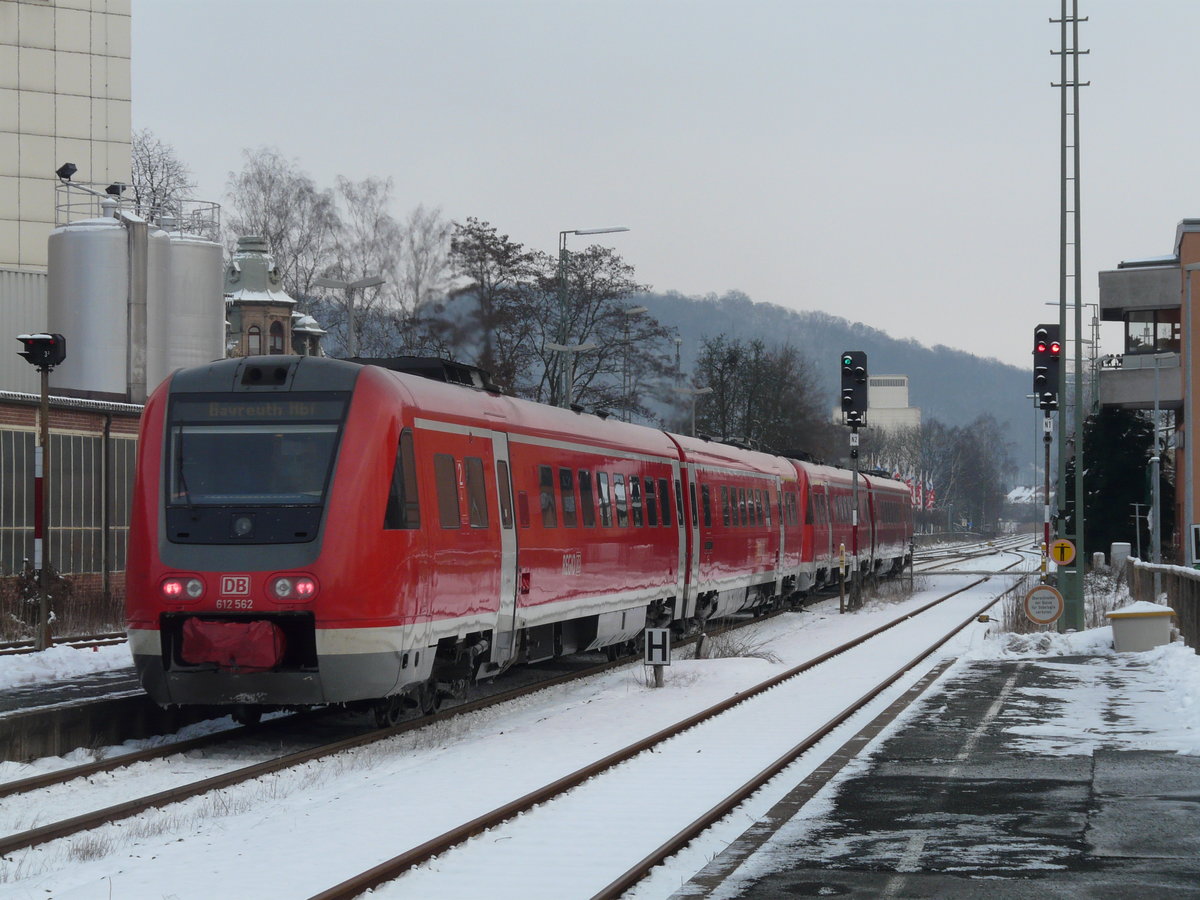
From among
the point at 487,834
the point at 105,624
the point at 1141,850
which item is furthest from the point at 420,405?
the point at 105,624

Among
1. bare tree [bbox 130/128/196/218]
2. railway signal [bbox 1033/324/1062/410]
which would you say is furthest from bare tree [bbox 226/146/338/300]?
railway signal [bbox 1033/324/1062/410]

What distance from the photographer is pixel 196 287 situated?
47.9 m

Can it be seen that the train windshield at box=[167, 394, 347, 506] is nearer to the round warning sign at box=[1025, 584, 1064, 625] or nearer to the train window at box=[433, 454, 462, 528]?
the train window at box=[433, 454, 462, 528]

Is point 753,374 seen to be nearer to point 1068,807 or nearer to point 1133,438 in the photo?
point 1133,438

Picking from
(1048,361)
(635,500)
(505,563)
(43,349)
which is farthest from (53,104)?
(505,563)

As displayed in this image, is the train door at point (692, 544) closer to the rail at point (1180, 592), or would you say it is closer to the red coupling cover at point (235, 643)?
the rail at point (1180, 592)

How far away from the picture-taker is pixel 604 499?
20.8 m

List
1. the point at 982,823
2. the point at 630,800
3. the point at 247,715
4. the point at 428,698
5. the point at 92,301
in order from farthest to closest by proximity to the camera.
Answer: the point at 92,301 < the point at 428,698 < the point at 247,715 < the point at 630,800 < the point at 982,823

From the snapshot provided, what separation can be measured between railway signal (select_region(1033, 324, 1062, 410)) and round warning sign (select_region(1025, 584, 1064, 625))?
4256 mm

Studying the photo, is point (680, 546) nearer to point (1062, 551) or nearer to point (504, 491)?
point (1062, 551)

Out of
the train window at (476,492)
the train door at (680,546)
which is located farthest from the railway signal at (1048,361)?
the train window at (476,492)

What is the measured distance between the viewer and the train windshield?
44.8 feet

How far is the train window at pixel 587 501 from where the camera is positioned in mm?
19844

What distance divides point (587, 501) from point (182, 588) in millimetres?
7325
